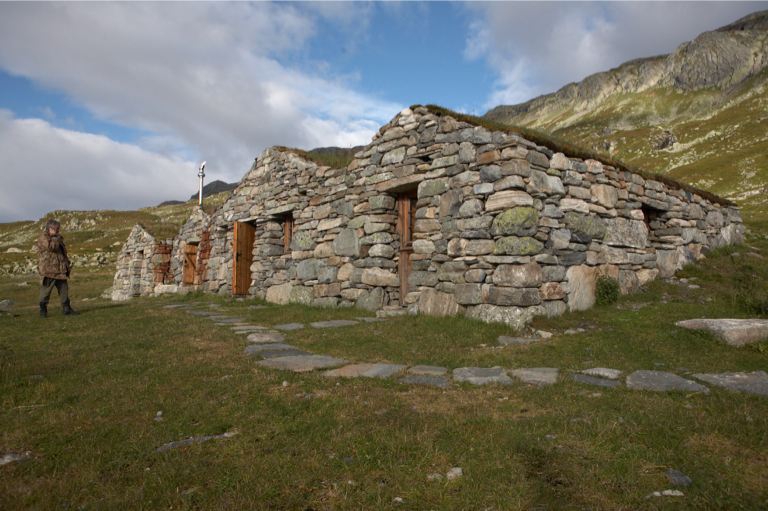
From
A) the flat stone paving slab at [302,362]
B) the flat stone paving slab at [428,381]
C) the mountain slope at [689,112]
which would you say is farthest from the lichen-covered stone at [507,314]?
the mountain slope at [689,112]

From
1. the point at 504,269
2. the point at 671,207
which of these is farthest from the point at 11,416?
the point at 671,207

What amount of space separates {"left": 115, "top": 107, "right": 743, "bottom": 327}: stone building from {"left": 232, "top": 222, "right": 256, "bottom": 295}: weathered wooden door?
42 mm

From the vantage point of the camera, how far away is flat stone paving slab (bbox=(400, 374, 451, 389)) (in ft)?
12.5

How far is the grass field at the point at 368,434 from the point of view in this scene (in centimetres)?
203

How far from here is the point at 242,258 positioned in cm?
1275

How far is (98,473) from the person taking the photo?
218 cm

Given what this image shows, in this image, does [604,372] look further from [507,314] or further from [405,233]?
[405,233]

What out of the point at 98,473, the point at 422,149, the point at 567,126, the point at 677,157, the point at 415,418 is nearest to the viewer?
the point at 98,473

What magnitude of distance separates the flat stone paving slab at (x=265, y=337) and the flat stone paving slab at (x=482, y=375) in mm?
2801

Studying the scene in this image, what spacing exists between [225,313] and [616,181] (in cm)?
872

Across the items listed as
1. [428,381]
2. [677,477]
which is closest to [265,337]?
[428,381]

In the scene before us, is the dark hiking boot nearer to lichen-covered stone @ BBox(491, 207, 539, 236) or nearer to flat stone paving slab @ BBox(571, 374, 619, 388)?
lichen-covered stone @ BBox(491, 207, 539, 236)

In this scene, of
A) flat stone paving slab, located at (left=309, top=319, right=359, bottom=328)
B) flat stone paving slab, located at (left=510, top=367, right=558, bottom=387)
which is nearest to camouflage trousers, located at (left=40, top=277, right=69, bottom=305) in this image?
flat stone paving slab, located at (left=309, top=319, right=359, bottom=328)

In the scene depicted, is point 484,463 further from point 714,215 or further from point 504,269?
point 714,215
